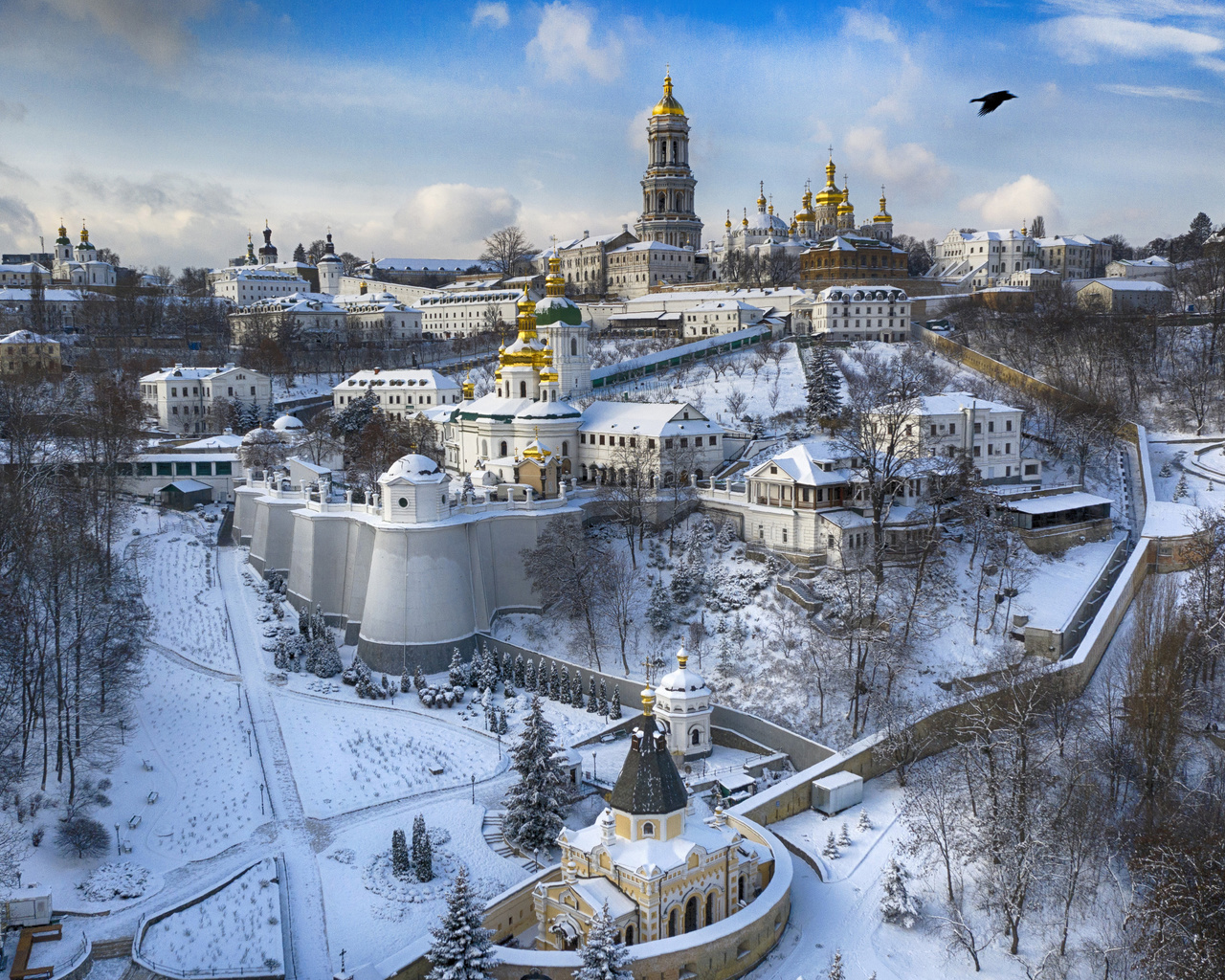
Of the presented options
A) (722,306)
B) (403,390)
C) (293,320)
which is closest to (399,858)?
(403,390)

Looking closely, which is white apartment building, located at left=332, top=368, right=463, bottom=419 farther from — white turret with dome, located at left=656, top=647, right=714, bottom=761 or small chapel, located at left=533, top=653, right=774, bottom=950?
small chapel, located at left=533, top=653, right=774, bottom=950

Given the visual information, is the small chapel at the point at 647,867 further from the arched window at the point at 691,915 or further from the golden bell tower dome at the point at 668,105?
the golden bell tower dome at the point at 668,105

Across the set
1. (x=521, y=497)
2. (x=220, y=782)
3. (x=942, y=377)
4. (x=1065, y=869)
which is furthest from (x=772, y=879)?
(x=942, y=377)

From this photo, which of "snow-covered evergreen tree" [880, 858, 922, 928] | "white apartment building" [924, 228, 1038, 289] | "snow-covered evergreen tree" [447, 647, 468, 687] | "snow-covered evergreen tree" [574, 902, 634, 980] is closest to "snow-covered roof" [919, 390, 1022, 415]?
"snow-covered evergreen tree" [447, 647, 468, 687]

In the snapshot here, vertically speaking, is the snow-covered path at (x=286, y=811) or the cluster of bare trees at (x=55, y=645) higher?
the cluster of bare trees at (x=55, y=645)

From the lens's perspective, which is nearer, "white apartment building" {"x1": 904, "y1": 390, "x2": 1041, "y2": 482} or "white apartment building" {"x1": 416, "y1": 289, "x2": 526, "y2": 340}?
"white apartment building" {"x1": 904, "y1": 390, "x2": 1041, "y2": 482}

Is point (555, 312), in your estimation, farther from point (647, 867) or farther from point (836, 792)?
point (647, 867)

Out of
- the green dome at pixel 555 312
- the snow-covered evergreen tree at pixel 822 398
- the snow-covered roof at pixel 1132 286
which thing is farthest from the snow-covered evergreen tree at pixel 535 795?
the snow-covered roof at pixel 1132 286

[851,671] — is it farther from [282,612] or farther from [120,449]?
[120,449]
